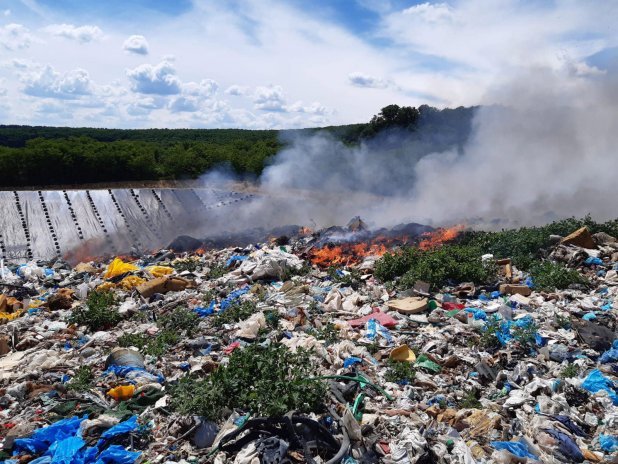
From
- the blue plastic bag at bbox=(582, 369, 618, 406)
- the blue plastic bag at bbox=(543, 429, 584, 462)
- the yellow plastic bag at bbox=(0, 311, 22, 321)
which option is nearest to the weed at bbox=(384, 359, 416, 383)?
the blue plastic bag at bbox=(543, 429, 584, 462)

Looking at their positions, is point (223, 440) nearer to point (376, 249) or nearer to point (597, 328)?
point (597, 328)

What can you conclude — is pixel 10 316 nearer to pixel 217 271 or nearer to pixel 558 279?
pixel 217 271

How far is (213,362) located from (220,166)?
765 inches

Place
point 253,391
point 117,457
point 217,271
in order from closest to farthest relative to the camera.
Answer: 1. point 117,457
2. point 253,391
3. point 217,271

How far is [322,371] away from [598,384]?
9.49ft

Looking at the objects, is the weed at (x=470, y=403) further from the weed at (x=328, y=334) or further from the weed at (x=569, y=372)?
the weed at (x=328, y=334)

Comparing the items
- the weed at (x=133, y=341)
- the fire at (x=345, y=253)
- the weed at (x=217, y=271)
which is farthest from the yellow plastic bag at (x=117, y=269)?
the weed at (x=133, y=341)

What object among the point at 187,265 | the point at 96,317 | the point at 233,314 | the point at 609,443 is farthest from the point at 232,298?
the point at 609,443

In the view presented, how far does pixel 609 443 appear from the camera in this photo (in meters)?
4.07

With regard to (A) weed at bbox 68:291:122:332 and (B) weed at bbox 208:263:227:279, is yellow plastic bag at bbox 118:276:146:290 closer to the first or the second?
(B) weed at bbox 208:263:227:279

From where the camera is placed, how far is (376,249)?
11.8 m

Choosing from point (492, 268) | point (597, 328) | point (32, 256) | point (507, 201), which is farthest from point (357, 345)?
point (32, 256)

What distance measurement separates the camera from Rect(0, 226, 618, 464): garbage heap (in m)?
3.98

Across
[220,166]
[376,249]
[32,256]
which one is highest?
[220,166]
